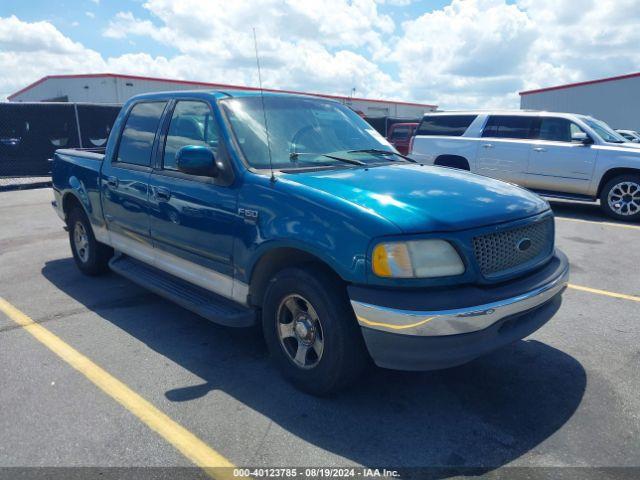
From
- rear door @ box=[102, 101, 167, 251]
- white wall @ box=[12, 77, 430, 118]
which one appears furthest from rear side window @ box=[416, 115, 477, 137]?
white wall @ box=[12, 77, 430, 118]

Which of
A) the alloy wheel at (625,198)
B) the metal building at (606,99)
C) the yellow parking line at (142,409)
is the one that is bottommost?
the yellow parking line at (142,409)

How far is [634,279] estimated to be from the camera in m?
5.70

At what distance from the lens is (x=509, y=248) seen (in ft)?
10.0

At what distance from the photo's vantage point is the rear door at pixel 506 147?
9.98 metres

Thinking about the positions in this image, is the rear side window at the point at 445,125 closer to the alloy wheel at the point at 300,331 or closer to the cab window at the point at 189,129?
the cab window at the point at 189,129

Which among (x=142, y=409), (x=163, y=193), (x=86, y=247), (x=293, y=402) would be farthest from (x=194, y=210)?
(x=86, y=247)

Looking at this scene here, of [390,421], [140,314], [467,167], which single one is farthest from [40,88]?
[390,421]

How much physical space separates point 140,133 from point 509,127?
7785 millimetres

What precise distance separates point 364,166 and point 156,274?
6.93 feet

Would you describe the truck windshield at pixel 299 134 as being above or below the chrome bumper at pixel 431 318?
above

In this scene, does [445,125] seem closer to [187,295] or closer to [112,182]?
[112,182]

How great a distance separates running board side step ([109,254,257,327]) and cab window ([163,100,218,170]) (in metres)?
0.96

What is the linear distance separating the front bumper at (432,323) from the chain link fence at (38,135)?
14855 mm

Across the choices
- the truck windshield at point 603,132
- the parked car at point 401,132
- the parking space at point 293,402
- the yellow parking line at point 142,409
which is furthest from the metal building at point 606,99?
the yellow parking line at point 142,409
